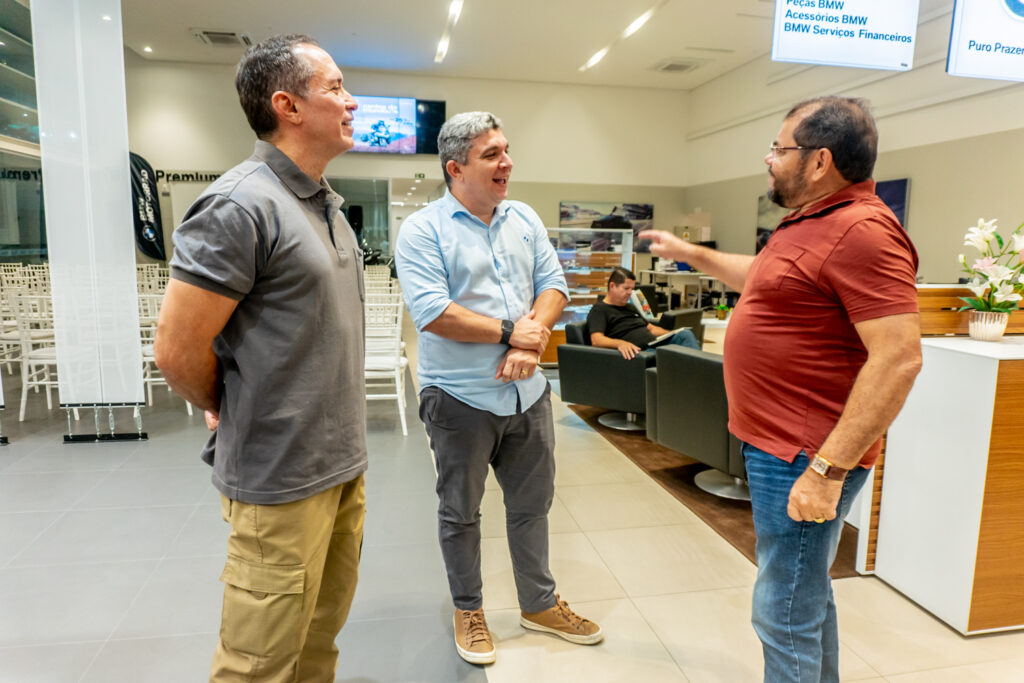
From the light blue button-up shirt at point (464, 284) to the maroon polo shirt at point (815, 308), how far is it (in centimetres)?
72

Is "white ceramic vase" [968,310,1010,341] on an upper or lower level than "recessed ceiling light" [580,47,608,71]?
lower

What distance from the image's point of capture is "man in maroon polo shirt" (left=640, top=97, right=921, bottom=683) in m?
1.25

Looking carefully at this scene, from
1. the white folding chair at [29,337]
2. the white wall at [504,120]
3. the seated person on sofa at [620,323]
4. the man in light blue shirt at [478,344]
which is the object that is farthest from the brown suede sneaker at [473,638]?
the white wall at [504,120]

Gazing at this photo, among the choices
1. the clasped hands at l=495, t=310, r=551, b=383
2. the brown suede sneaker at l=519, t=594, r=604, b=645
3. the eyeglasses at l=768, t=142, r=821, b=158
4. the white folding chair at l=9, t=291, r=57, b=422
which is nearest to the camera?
the eyeglasses at l=768, t=142, r=821, b=158

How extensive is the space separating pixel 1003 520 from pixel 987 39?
2676 mm

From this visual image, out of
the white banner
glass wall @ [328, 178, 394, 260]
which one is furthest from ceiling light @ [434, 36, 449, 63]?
the white banner

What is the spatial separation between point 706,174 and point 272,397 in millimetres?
11532

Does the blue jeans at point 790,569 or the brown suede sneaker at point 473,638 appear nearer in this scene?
the blue jeans at point 790,569

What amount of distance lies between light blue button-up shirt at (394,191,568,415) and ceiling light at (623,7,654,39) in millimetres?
6936

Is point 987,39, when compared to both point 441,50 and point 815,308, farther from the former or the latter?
point 441,50

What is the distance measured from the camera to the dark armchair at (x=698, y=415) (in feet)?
10.6

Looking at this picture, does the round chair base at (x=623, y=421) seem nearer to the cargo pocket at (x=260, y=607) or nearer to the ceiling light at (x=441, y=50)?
the cargo pocket at (x=260, y=607)

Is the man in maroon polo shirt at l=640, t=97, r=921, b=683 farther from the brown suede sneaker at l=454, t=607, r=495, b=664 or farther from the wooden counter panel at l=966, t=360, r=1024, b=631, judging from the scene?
the wooden counter panel at l=966, t=360, r=1024, b=631

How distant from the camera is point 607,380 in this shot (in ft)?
15.0
